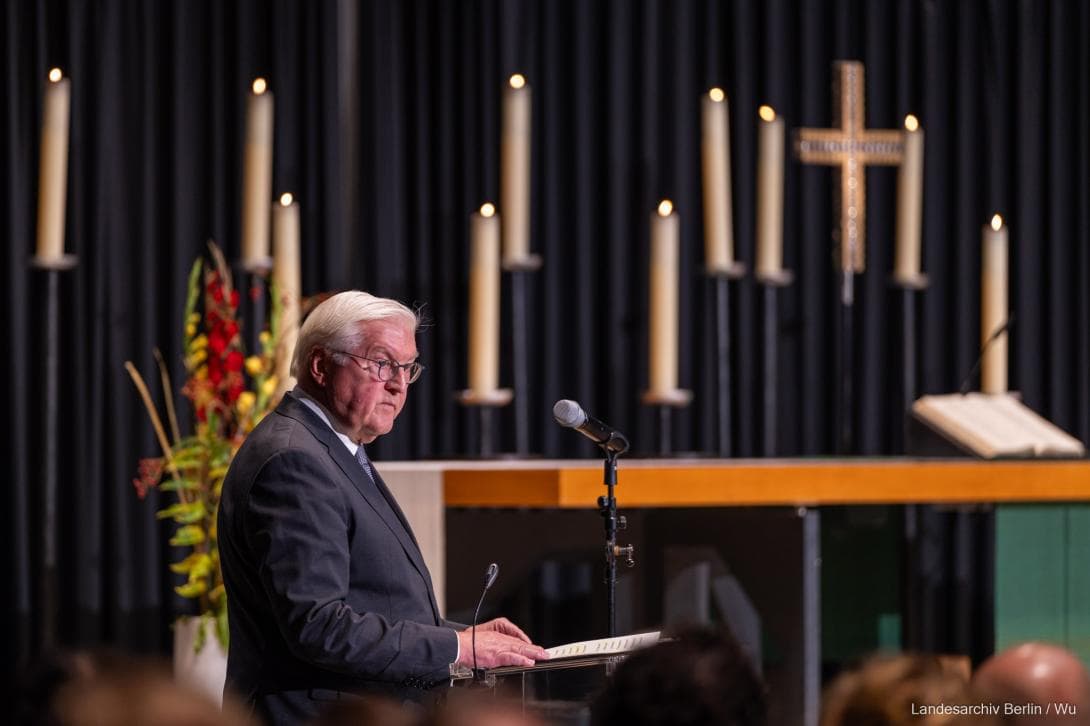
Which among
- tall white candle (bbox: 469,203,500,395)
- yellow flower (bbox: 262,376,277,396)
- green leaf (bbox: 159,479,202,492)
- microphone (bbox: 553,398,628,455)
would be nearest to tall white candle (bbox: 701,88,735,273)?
tall white candle (bbox: 469,203,500,395)

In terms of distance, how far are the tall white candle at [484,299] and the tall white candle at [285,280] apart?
493 mm

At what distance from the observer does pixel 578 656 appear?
96.9 inches

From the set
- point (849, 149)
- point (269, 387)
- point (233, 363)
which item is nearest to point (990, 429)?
point (849, 149)

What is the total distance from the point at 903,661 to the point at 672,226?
300 cm

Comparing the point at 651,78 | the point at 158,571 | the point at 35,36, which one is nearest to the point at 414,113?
the point at 651,78

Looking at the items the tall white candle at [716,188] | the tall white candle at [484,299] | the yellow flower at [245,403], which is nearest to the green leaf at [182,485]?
the yellow flower at [245,403]

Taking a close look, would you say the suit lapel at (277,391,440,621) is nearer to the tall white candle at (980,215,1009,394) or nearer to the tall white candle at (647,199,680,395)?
the tall white candle at (647,199,680,395)

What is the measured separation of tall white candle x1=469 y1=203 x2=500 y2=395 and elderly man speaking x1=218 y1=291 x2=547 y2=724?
148cm

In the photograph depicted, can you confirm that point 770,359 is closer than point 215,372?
No

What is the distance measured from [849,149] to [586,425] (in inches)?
109

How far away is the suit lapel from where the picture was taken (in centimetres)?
260

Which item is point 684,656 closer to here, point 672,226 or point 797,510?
point 797,510

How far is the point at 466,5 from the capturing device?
17.8 ft

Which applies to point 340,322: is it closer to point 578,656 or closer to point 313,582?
point 313,582
